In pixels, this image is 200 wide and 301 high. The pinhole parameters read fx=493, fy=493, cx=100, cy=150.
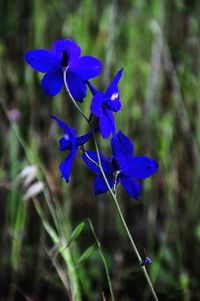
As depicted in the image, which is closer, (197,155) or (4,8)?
(197,155)

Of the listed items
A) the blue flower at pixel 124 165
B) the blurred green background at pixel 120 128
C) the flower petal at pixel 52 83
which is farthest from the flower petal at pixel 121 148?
the blurred green background at pixel 120 128

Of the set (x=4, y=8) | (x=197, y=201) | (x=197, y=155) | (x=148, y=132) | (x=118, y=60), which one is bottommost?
(x=197, y=201)

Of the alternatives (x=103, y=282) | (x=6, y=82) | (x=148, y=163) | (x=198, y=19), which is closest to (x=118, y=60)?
(x=198, y=19)

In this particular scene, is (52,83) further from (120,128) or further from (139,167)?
(120,128)

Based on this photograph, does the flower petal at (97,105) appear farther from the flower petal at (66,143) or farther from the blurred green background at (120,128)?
the blurred green background at (120,128)

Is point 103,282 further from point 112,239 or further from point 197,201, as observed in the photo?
point 197,201

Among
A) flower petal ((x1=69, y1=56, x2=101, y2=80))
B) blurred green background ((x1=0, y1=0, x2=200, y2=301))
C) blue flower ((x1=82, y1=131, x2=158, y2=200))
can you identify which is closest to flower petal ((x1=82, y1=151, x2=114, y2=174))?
blue flower ((x1=82, y1=131, x2=158, y2=200))
